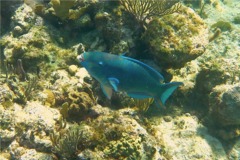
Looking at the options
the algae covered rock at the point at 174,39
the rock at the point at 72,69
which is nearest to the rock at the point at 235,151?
the algae covered rock at the point at 174,39

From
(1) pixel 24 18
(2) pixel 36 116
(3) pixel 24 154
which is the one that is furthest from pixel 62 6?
(3) pixel 24 154

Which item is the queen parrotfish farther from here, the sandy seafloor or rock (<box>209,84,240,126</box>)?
rock (<box>209,84,240,126</box>)

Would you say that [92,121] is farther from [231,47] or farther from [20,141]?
[231,47]

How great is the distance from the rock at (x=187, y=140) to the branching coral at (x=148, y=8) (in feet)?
6.74

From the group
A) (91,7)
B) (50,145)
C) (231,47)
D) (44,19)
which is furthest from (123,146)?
(231,47)

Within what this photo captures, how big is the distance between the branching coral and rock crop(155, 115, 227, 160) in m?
2.06

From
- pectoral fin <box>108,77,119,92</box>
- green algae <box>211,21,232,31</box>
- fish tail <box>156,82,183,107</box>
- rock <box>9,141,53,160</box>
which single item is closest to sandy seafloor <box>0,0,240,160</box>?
rock <box>9,141,53,160</box>

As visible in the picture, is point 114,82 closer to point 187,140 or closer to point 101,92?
point 101,92

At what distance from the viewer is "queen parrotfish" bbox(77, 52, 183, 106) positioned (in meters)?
2.64

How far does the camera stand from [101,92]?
4.81 meters

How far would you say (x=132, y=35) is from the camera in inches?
209

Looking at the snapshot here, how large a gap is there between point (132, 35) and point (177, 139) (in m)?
2.12

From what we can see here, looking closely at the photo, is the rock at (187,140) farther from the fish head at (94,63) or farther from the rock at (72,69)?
the fish head at (94,63)

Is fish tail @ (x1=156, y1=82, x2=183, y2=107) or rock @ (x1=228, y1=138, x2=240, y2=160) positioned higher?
fish tail @ (x1=156, y1=82, x2=183, y2=107)
